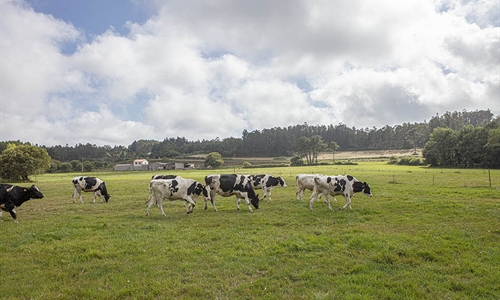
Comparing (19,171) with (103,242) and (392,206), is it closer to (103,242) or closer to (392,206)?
(103,242)

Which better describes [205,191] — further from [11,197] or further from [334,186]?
[11,197]

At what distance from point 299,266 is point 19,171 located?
6538cm

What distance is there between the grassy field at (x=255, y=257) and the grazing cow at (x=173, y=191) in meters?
1.40

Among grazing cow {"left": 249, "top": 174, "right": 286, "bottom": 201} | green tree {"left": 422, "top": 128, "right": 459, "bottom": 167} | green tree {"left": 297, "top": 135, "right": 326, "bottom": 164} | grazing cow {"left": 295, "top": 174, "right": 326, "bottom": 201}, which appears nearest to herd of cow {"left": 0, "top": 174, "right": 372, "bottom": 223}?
grazing cow {"left": 295, "top": 174, "right": 326, "bottom": 201}

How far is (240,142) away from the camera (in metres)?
184

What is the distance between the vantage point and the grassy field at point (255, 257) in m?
6.55

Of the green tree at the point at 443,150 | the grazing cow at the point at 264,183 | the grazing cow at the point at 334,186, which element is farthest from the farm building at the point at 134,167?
the grazing cow at the point at 334,186

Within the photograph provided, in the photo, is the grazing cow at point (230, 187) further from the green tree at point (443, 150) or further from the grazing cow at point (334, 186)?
the green tree at point (443, 150)

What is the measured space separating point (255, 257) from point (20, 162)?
208ft

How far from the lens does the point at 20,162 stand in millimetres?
54750

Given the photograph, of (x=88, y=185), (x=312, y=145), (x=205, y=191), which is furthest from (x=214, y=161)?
(x=205, y=191)

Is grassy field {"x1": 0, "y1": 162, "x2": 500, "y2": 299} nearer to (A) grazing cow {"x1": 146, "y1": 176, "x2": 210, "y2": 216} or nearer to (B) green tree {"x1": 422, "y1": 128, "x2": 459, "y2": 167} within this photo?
(A) grazing cow {"x1": 146, "y1": 176, "x2": 210, "y2": 216}

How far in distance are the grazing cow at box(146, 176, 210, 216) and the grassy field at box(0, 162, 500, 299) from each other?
1.40 metres

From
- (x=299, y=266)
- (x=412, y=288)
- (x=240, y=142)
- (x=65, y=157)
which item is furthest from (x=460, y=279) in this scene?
(x=65, y=157)
